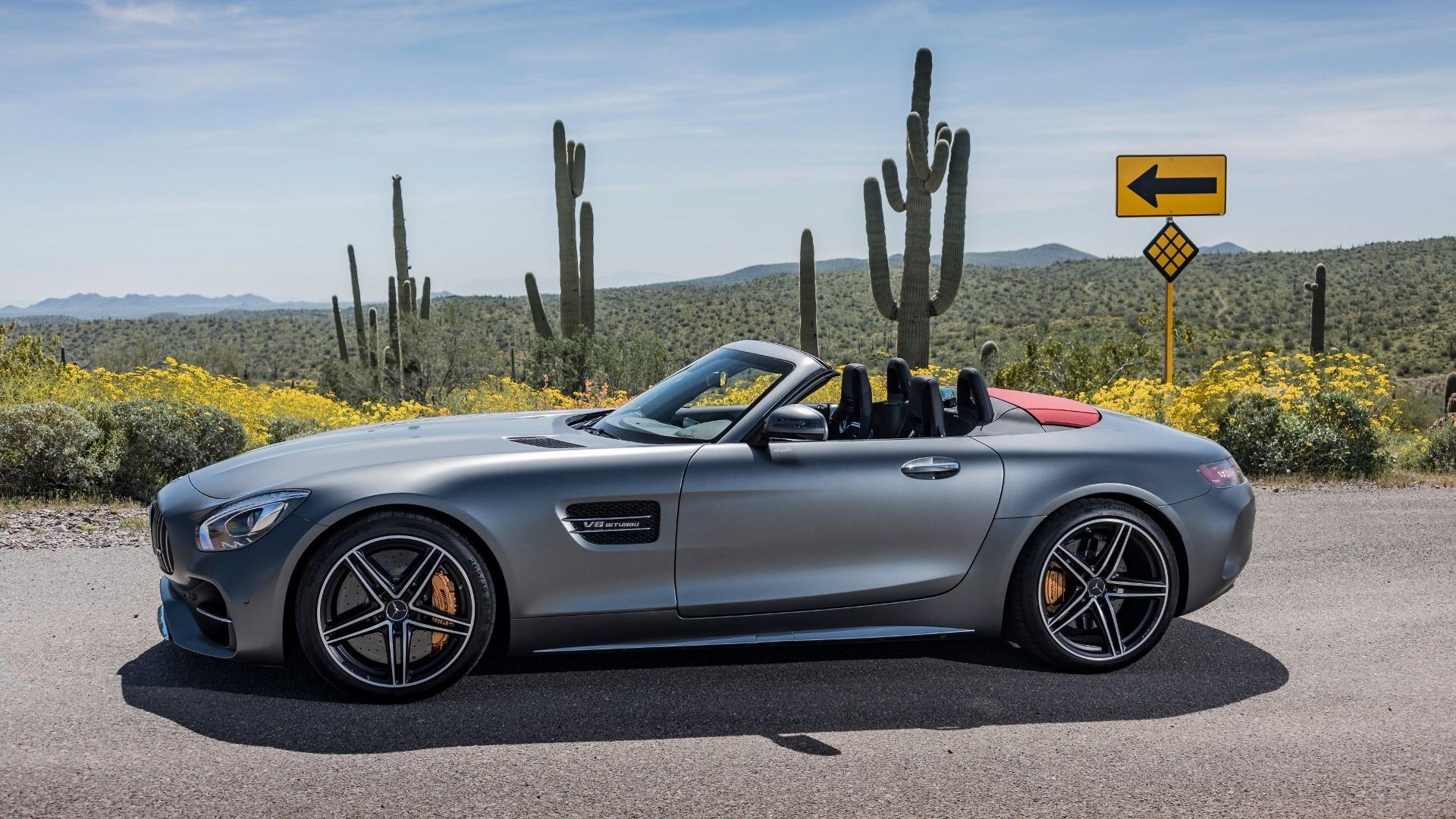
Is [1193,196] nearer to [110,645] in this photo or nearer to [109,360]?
[110,645]

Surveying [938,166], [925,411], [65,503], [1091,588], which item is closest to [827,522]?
[925,411]

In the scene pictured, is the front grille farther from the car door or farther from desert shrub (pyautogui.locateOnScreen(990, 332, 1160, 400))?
desert shrub (pyautogui.locateOnScreen(990, 332, 1160, 400))

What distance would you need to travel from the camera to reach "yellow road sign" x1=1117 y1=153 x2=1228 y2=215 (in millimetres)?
13969

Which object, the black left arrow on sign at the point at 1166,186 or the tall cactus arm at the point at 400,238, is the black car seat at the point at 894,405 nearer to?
the black left arrow on sign at the point at 1166,186

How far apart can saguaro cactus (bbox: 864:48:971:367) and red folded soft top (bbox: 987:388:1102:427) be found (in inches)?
539

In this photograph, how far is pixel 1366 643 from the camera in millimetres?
5898

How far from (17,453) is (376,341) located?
26.7 meters

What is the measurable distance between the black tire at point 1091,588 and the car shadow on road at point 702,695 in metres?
0.14

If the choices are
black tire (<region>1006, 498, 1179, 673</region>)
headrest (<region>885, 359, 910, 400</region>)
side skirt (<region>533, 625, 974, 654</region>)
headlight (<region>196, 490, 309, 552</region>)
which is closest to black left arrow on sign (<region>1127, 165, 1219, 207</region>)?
headrest (<region>885, 359, 910, 400</region>)

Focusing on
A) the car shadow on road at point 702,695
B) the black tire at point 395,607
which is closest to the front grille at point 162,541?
the car shadow on road at point 702,695

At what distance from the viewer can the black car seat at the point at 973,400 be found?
18.2ft

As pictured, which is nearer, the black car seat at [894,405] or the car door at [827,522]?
the car door at [827,522]

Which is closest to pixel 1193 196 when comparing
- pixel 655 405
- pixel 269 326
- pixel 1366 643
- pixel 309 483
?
pixel 1366 643

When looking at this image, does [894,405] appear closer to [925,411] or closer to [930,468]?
[925,411]
